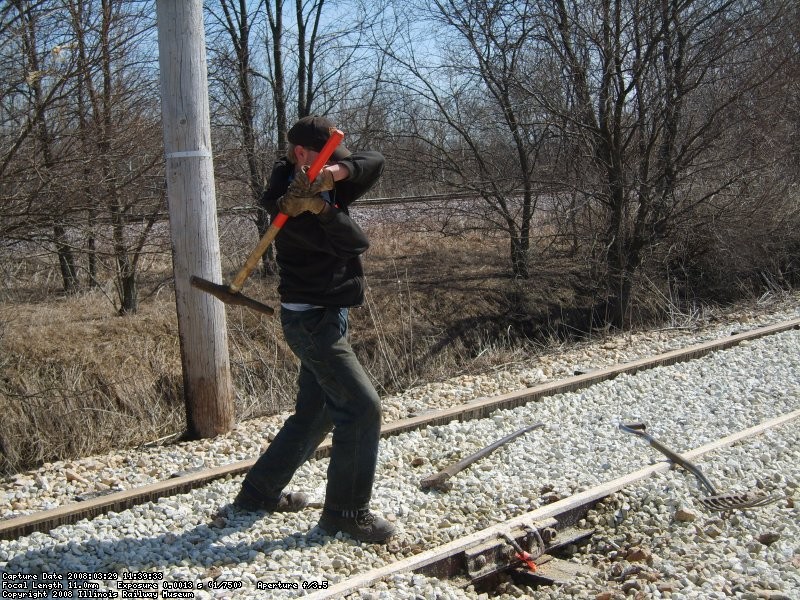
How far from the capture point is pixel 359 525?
4.09 metres

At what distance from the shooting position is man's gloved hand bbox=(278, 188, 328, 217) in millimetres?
3701

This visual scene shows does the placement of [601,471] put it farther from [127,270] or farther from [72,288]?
[72,288]

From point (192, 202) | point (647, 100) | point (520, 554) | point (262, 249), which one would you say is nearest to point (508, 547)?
point (520, 554)

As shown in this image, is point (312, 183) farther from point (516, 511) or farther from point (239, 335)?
point (239, 335)

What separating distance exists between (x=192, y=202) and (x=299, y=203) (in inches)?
93.1

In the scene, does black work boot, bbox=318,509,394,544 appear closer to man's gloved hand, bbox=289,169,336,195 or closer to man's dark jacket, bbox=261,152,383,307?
man's dark jacket, bbox=261,152,383,307

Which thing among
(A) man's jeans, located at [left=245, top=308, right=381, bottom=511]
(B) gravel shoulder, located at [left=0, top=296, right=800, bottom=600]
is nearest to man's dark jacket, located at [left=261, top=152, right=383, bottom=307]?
(A) man's jeans, located at [left=245, top=308, right=381, bottom=511]

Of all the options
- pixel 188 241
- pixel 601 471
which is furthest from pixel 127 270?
pixel 601 471

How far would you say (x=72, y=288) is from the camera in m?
10.4

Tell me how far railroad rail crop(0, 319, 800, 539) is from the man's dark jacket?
1.55 meters

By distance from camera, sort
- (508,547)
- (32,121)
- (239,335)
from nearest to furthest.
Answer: (508,547) → (32,121) → (239,335)

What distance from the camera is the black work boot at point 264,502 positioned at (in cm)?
442

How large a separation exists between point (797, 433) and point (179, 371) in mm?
6292

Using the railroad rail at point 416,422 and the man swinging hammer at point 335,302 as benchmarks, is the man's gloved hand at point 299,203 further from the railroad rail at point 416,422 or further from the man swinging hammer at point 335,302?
the railroad rail at point 416,422
